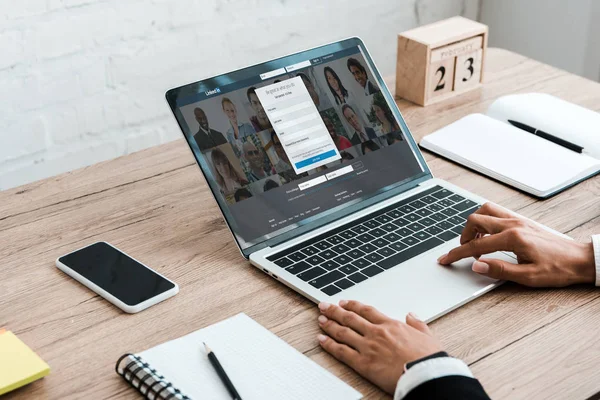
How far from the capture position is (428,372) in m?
0.90

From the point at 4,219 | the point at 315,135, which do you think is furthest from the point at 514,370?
the point at 4,219

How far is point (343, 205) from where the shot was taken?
1.29 m

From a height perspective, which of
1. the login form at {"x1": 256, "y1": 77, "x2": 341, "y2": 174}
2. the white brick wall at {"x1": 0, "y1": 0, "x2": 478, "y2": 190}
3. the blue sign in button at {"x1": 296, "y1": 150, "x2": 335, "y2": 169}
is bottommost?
the white brick wall at {"x1": 0, "y1": 0, "x2": 478, "y2": 190}

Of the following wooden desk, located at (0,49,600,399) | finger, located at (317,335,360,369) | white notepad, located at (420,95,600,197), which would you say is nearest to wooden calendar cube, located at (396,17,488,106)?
white notepad, located at (420,95,600,197)

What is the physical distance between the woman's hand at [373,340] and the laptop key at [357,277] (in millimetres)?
71

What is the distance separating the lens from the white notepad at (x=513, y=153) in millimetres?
1405

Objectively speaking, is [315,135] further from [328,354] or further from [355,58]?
[328,354]

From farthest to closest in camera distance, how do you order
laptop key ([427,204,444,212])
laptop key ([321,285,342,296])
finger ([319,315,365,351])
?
laptop key ([427,204,444,212]) < laptop key ([321,285,342,296]) < finger ([319,315,365,351])

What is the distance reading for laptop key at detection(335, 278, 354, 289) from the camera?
3.64ft

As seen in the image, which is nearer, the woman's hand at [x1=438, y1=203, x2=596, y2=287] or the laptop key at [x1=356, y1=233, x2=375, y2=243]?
the woman's hand at [x1=438, y1=203, x2=596, y2=287]

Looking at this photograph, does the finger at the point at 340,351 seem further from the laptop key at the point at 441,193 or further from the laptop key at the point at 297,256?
the laptop key at the point at 441,193

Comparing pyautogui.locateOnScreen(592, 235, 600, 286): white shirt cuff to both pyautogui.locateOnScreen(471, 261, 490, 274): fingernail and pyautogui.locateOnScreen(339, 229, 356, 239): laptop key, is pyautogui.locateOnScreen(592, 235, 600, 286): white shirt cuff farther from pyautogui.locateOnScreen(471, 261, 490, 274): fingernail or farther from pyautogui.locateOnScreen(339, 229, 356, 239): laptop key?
pyautogui.locateOnScreen(339, 229, 356, 239): laptop key

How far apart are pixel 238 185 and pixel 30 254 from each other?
34 cm

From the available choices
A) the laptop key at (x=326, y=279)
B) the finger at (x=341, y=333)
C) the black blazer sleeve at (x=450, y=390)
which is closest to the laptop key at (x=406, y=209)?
the laptop key at (x=326, y=279)
